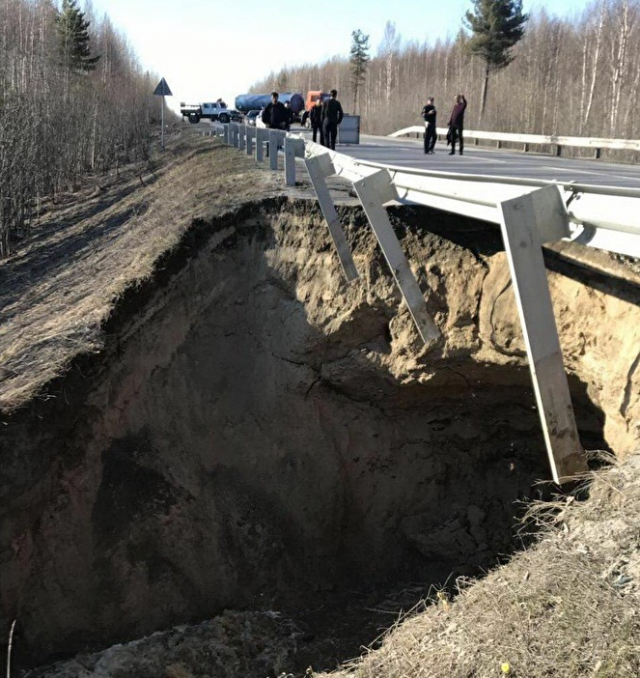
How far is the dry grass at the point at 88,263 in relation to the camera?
7.50m

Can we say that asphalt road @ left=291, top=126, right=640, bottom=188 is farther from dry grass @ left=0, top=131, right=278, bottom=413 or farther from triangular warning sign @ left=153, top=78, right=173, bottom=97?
triangular warning sign @ left=153, top=78, right=173, bottom=97

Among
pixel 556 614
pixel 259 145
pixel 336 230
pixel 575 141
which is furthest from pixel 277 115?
pixel 556 614

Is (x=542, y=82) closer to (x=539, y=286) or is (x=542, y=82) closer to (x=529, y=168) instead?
(x=529, y=168)

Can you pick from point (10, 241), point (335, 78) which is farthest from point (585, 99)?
point (335, 78)

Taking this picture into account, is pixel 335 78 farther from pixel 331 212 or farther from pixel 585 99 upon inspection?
pixel 331 212

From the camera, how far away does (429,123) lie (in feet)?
58.5

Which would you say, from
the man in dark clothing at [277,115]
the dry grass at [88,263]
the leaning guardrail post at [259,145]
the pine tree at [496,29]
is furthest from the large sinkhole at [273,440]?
the pine tree at [496,29]

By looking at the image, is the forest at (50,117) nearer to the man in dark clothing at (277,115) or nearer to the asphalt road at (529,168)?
the man in dark clothing at (277,115)

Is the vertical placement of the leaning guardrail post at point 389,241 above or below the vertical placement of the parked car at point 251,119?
below

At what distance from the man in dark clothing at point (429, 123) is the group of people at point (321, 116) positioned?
92.8 inches

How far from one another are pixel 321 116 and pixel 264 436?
35.1 feet

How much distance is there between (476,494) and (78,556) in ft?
15.2

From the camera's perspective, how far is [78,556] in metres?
7.19

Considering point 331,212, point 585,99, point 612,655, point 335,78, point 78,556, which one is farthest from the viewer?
point 335,78
